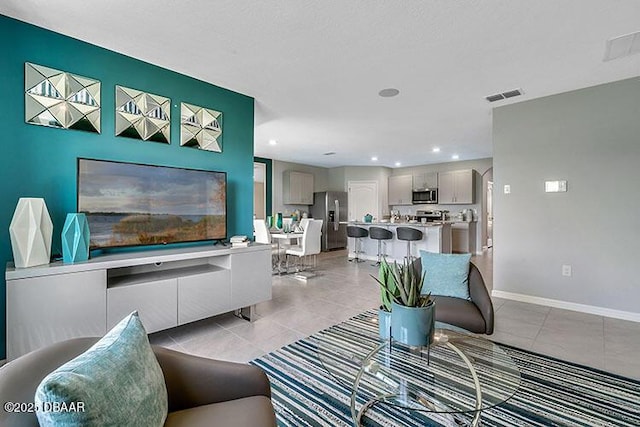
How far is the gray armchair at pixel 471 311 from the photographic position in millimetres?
2170

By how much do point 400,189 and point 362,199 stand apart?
4.05ft

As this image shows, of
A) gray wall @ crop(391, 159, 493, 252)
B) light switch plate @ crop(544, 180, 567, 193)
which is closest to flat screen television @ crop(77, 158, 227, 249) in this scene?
light switch plate @ crop(544, 180, 567, 193)

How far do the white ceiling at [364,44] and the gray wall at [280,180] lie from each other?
13.4ft

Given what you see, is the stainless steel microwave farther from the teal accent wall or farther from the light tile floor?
the teal accent wall

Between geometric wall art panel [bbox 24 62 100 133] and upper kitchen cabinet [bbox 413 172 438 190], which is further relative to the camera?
upper kitchen cabinet [bbox 413 172 438 190]

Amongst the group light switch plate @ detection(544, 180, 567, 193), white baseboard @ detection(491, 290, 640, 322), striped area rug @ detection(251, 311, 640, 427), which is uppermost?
light switch plate @ detection(544, 180, 567, 193)

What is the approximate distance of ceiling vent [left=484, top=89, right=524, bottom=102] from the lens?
3.39 metres

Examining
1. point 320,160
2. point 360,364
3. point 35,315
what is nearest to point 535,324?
point 360,364

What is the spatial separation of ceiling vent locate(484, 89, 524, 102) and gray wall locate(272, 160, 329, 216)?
559 centimetres

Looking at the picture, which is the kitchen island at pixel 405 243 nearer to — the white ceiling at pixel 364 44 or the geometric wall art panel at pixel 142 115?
the white ceiling at pixel 364 44

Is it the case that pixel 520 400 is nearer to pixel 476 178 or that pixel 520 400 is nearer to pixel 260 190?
pixel 260 190

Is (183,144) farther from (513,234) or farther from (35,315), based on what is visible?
(513,234)

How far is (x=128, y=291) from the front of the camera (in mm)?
2260

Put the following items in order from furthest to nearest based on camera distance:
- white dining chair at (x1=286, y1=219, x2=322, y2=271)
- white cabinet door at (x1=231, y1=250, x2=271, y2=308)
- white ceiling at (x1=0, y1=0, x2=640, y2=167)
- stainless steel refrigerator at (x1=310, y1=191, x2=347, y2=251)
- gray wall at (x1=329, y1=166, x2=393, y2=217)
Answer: gray wall at (x1=329, y1=166, x2=393, y2=217), stainless steel refrigerator at (x1=310, y1=191, x2=347, y2=251), white dining chair at (x1=286, y1=219, x2=322, y2=271), white cabinet door at (x1=231, y1=250, x2=271, y2=308), white ceiling at (x1=0, y1=0, x2=640, y2=167)
